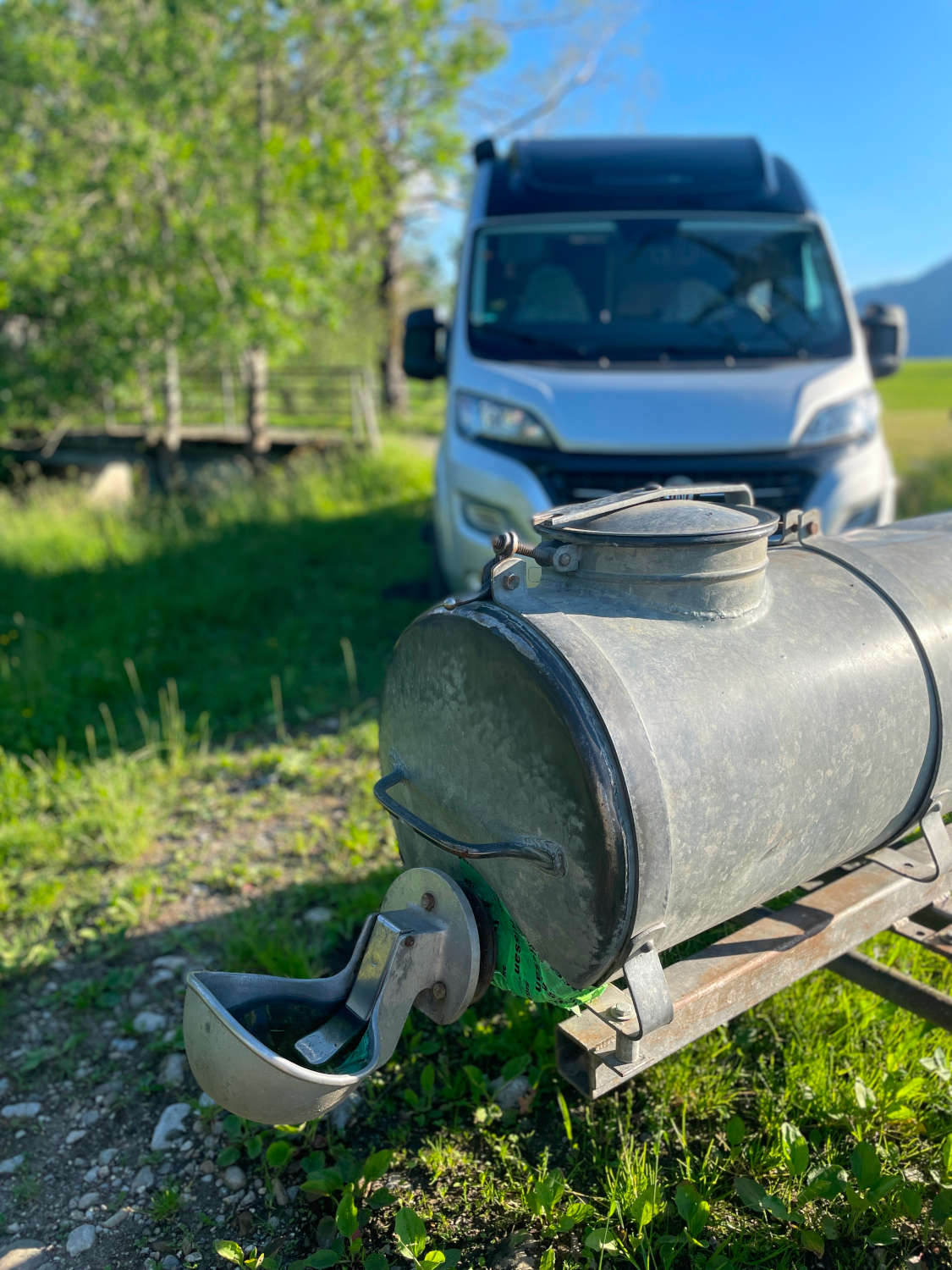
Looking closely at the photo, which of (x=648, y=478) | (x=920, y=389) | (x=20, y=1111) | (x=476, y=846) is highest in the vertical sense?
(x=648, y=478)

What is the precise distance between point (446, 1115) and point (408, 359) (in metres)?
4.25

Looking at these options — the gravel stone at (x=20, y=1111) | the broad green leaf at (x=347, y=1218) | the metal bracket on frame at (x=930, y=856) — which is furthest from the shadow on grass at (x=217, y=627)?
the metal bracket on frame at (x=930, y=856)

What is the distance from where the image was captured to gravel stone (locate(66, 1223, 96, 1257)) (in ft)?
6.40

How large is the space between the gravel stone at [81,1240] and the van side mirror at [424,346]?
4354mm

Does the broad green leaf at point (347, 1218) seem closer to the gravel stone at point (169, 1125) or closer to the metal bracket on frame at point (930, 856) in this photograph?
the gravel stone at point (169, 1125)

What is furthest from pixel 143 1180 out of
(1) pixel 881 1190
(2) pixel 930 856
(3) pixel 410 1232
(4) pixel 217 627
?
(4) pixel 217 627

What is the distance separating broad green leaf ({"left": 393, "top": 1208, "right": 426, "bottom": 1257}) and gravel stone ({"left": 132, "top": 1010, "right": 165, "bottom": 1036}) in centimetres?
104

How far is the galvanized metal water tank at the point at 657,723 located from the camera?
153 cm

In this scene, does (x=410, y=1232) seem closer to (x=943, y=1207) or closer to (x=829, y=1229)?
(x=829, y=1229)

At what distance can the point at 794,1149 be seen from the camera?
6.36 ft

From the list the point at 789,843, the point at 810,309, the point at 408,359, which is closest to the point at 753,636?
the point at 789,843

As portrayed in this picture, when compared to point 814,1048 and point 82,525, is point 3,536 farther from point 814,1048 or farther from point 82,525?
point 814,1048

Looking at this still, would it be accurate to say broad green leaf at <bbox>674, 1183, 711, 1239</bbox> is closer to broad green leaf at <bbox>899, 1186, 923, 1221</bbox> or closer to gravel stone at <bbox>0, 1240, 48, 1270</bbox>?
broad green leaf at <bbox>899, 1186, 923, 1221</bbox>

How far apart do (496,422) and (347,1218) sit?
3256 mm
